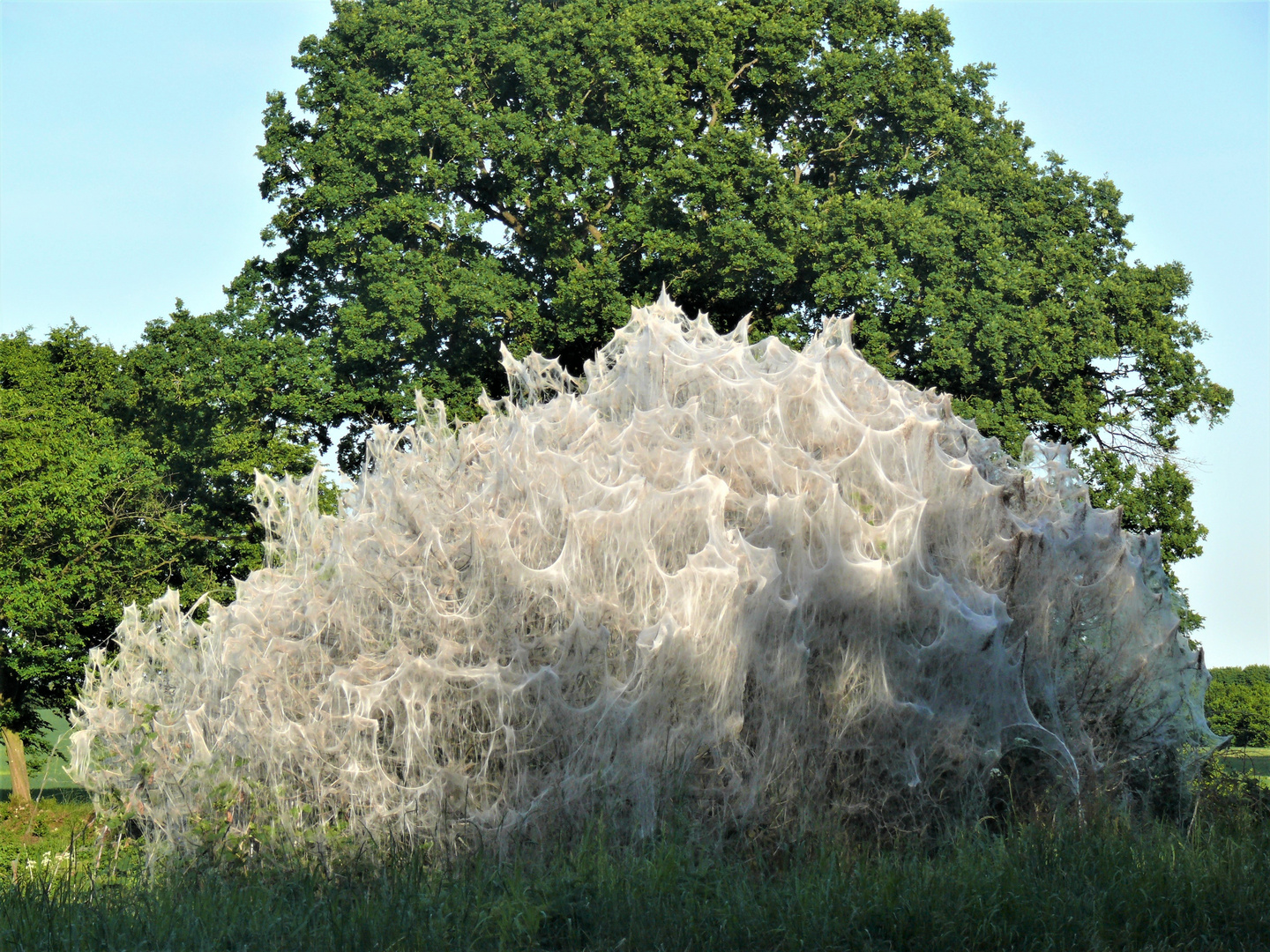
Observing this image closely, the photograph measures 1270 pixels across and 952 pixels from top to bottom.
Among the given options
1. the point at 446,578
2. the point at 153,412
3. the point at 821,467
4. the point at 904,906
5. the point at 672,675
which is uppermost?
the point at 153,412

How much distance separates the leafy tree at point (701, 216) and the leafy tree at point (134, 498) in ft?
4.46

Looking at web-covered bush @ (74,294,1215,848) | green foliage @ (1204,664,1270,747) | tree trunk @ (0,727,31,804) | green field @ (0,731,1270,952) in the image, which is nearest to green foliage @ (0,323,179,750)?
tree trunk @ (0,727,31,804)

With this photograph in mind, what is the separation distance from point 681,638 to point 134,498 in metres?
20.5

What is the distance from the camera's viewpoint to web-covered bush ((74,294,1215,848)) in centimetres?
910

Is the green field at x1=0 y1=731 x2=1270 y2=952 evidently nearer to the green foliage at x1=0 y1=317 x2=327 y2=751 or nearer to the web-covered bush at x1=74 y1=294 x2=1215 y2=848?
the web-covered bush at x1=74 y1=294 x2=1215 y2=848

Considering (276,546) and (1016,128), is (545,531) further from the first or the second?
(1016,128)

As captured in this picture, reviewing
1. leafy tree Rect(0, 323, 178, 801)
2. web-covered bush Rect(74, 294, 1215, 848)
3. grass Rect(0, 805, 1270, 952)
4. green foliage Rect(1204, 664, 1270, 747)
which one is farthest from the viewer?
green foliage Rect(1204, 664, 1270, 747)

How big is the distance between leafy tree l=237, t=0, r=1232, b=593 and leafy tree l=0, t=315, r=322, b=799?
1.36 metres

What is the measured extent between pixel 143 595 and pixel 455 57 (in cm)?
1298

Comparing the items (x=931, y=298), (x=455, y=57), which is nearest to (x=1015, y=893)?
(x=931, y=298)

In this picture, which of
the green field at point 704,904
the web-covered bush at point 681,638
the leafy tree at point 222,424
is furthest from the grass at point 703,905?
the leafy tree at point 222,424

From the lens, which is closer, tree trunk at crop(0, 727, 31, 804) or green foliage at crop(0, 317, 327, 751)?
green foliage at crop(0, 317, 327, 751)

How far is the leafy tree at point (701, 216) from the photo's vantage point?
23.4 meters

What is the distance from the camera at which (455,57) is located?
24.3m
